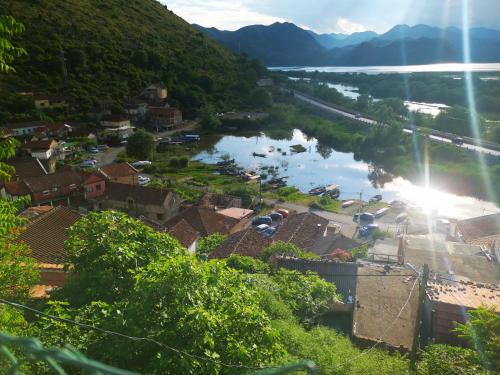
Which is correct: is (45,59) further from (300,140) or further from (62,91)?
(300,140)

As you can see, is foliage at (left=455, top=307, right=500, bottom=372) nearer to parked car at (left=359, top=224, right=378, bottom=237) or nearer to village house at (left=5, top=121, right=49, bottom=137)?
parked car at (left=359, top=224, right=378, bottom=237)

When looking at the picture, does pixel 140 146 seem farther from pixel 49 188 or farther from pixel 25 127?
pixel 49 188

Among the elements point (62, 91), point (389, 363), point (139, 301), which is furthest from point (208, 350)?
point (62, 91)

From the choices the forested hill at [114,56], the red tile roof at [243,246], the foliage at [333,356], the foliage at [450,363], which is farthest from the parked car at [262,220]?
the forested hill at [114,56]

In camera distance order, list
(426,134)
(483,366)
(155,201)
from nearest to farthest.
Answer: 1. (483,366)
2. (155,201)
3. (426,134)

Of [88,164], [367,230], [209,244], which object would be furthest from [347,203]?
[88,164]

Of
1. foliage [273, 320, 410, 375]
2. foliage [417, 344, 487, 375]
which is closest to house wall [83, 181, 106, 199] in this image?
foliage [273, 320, 410, 375]
